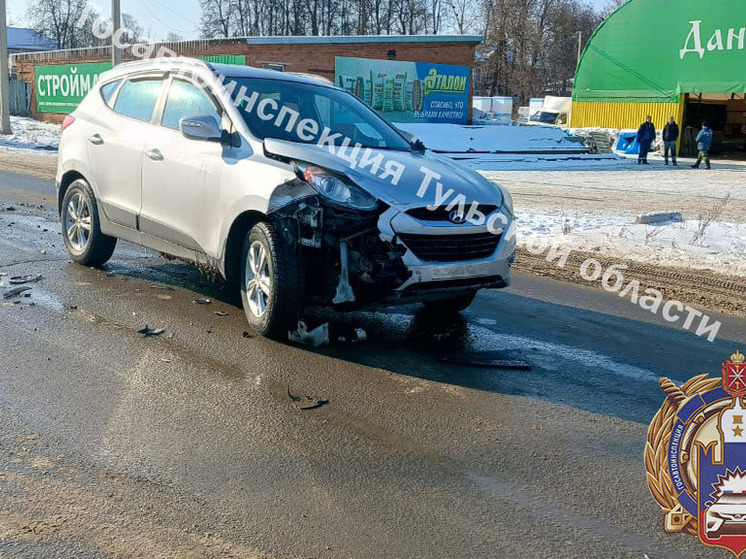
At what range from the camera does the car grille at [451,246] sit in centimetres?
533

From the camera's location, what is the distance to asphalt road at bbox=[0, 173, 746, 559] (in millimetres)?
3170

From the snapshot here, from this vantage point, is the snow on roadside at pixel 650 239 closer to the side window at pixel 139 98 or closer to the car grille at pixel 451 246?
the car grille at pixel 451 246

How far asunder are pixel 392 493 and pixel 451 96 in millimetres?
33526

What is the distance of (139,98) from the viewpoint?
7176 millimetres

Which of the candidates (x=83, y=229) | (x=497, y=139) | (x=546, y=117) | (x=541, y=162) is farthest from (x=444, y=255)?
(x=546, y=117)

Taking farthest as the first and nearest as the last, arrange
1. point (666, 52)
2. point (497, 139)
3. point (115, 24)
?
point (666, 52)
point (497, 139)
point (115, 24)

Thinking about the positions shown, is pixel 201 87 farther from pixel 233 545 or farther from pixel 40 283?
pixel 233 545

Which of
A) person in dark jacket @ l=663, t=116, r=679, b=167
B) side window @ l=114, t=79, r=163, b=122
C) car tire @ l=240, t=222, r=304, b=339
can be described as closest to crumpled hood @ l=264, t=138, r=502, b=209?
car tire @ l=240, t=222, r=304, b=339

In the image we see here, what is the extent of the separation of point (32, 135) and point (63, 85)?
745 cm

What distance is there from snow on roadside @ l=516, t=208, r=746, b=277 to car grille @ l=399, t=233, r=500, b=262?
4.43 meters

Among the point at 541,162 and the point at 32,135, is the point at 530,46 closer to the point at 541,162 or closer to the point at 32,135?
the point at 541,162

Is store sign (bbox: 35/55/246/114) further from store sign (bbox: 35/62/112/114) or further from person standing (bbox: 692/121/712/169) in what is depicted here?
person standing (bbox: 692/121/712/169)

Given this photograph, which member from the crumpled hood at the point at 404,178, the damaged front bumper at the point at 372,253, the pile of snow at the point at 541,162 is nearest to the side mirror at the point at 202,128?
the crumpled hood at the point at 404,178

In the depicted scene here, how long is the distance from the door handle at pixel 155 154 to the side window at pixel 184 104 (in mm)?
241
